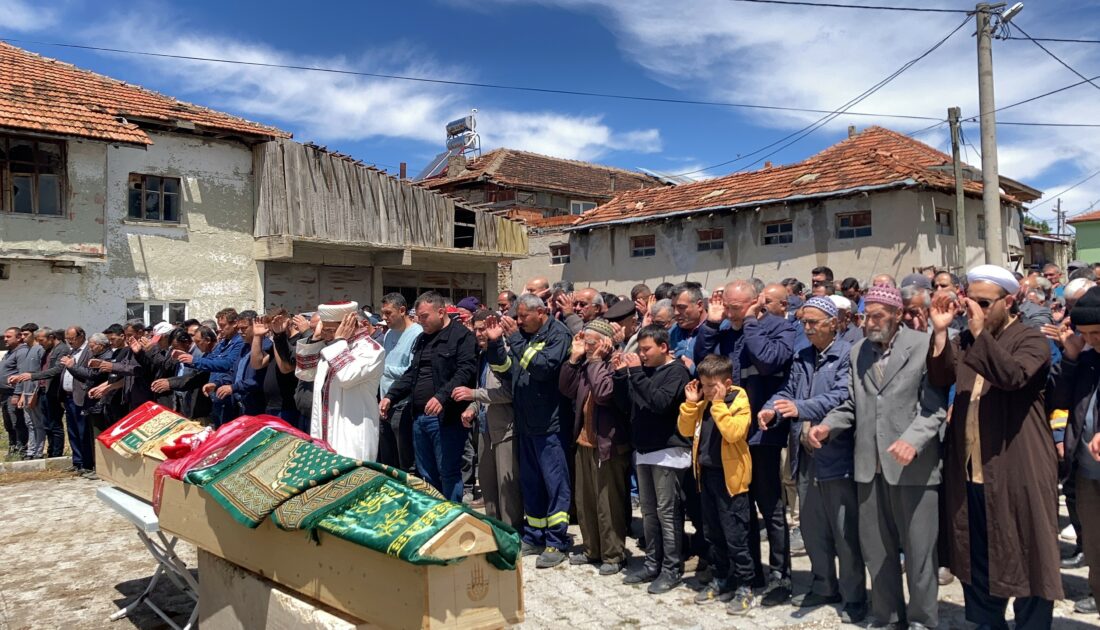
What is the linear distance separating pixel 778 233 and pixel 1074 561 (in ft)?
49.5

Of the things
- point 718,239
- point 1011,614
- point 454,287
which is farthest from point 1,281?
point 1011,614

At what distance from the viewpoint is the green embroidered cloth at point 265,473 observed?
149 inches

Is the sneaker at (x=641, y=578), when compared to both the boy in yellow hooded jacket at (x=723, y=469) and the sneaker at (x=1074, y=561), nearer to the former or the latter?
the boy in yellow hooded jacket at (x=723, y=469)

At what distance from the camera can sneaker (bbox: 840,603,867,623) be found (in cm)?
464

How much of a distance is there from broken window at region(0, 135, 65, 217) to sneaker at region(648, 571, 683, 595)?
16166 millimetres

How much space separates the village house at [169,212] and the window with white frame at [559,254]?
413 centimetres

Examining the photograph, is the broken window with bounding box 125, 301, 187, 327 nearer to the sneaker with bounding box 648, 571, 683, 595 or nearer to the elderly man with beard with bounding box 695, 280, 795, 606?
the sneaker with bounding box 648, 571, 683, 595

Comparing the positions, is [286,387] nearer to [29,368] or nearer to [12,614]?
[12,614]

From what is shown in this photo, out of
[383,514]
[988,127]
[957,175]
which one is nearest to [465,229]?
[957,175]

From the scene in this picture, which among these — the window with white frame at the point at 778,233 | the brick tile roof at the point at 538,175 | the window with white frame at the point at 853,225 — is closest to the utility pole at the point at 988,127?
the window with white frame at the point at 853,225

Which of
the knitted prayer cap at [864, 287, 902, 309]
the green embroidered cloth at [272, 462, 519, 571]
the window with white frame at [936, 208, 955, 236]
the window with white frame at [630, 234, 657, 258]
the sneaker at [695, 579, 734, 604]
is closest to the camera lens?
the green embroidered cloth at [272, 462, 519, 571]

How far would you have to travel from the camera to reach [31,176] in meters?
16.4

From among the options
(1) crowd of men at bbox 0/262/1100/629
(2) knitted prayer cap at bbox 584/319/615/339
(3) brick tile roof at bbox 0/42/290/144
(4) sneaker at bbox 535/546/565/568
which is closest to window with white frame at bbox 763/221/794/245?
(1) crowd of men at bbox 0/262/1100/629

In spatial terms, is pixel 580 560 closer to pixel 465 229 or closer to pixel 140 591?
pixel 140 591
